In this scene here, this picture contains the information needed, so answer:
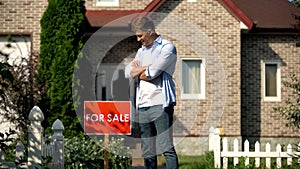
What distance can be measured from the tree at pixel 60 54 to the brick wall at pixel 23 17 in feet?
8.32

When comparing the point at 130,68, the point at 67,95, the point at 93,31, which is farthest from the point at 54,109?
the point at 130,68

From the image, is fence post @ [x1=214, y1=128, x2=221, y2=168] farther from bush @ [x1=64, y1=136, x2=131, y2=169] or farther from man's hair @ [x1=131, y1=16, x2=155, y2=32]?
man's hair @ [x1=131, y1=16, x2=155, y2=32]

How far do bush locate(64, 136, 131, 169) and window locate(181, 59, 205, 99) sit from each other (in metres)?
6.61

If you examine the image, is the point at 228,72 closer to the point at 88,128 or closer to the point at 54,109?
the point at 54,109

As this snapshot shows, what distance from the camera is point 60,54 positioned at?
15836 millimetres

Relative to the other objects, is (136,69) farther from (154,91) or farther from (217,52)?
(217,52)

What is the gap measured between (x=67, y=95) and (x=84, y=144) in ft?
11.1

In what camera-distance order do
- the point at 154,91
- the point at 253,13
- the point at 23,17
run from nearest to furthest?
the point at 154,91
the point at 23,17
the point at 253,13

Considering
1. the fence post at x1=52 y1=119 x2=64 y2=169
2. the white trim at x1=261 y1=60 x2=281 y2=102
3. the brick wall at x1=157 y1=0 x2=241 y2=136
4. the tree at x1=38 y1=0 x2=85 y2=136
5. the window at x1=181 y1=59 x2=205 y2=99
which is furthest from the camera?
the white trim at x1=261 y1=60 x2=281 y2=102

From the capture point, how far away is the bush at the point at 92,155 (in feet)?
37.2

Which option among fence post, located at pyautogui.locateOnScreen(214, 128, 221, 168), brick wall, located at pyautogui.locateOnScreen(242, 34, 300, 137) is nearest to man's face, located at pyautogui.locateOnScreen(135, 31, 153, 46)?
fence post, located at pyautogui.locateOnScreen(214, 128, 221, 168)

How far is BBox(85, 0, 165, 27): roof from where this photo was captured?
1878 cm

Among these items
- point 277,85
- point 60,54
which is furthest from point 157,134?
point 277,85

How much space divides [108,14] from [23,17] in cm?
255
